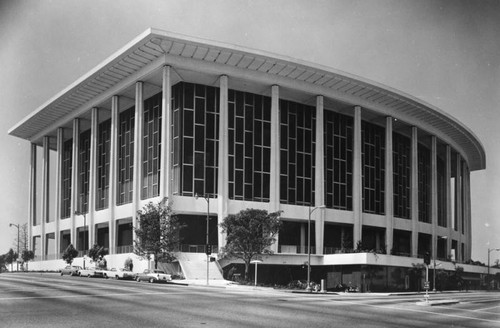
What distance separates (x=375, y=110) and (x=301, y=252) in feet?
83.9

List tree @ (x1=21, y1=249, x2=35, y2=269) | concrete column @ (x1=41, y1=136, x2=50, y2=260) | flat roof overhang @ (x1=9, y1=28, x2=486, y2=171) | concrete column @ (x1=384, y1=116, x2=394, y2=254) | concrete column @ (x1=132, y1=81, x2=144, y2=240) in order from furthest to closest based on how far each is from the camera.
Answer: concrete column @ (x1=41, y1=136, x2=50, y2=260), tree @ (x1=21, y1=249, x2=35, y2=269), concrete column @ (x1=384, y1=116, x2=394, y2=254), concrete column @ (x1=132, y1=81, x2=144, y2=240), flat roof overhang @ (x1=9, y1=28, x2=486, y2=171)

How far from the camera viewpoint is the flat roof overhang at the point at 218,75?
79125mm

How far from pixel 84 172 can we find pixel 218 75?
120 ft

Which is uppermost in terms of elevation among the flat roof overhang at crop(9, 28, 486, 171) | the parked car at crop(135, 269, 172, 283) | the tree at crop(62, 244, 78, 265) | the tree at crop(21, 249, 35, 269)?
the flat roof overhang at crop(9, 28, 486, 171)

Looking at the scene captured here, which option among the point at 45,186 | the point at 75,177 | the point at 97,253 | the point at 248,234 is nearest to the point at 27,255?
the point at 45,186

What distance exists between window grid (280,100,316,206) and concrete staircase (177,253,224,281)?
17893 millimetres

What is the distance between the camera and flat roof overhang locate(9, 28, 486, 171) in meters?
79.1

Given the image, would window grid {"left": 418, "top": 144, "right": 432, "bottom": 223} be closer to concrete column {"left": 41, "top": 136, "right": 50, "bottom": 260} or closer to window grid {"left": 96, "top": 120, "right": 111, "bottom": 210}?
window grid {"left": 96, "top": 120, "right": 111, "bottom": 210}

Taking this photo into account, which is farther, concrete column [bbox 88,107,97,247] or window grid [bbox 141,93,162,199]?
concrete column [bbox 88,107,97,247]

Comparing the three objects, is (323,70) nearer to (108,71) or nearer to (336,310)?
(108,71)

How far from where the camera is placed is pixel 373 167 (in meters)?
102

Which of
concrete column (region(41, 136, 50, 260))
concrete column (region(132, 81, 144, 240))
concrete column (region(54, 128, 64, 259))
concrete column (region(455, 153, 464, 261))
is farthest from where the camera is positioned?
concrete column (region(455, 153, 464, 261))

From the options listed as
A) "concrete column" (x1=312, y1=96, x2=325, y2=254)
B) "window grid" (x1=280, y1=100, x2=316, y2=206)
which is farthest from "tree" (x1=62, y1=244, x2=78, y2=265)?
"concrete column" (x1=312, y1=96, x2=325, y2=254)

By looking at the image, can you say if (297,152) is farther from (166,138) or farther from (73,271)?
(73,271)
